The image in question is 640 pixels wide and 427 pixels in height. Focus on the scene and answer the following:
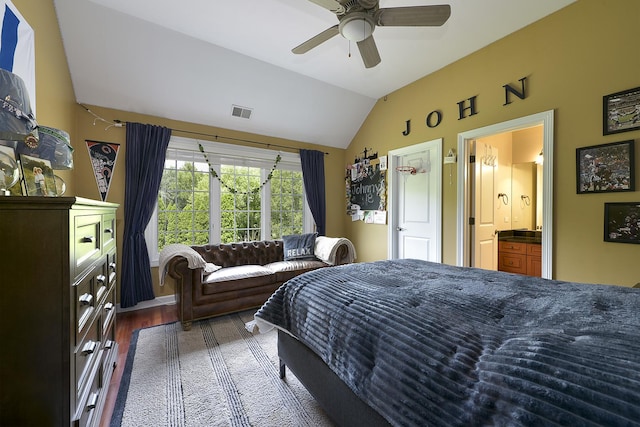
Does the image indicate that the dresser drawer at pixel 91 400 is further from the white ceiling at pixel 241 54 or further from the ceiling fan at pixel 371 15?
the white ceiling at pixel 241 54

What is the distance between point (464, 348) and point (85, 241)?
1.57m

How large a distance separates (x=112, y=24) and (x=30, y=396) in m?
3.21

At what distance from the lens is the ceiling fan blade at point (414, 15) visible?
1694 millimetres

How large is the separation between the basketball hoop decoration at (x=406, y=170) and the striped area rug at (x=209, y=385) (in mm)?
2870

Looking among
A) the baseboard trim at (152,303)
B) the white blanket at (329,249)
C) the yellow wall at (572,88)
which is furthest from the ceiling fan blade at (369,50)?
the baseboard trim at (152,303)

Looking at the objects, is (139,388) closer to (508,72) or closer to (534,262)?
(508,72)

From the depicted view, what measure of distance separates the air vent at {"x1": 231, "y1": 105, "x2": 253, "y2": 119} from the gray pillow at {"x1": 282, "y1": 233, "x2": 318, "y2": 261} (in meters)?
1.89

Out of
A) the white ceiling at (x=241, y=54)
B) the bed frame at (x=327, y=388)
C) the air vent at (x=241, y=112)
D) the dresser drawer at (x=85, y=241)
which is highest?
the white ceiling at (x=241, y=54)

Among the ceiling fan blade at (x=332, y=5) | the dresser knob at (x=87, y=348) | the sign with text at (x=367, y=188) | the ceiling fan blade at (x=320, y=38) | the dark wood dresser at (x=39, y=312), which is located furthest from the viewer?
the sign with text at (x=367, y=188)

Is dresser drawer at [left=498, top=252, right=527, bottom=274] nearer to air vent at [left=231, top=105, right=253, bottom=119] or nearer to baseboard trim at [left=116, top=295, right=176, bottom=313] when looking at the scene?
air vent at [left=231, top=105, right=253, bottom=119]

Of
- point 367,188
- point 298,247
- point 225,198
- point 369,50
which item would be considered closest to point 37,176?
point 369,50

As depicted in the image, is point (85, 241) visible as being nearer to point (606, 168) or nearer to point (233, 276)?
point (233, 276)

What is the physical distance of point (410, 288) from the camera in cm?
145

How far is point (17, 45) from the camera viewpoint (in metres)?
1.60
